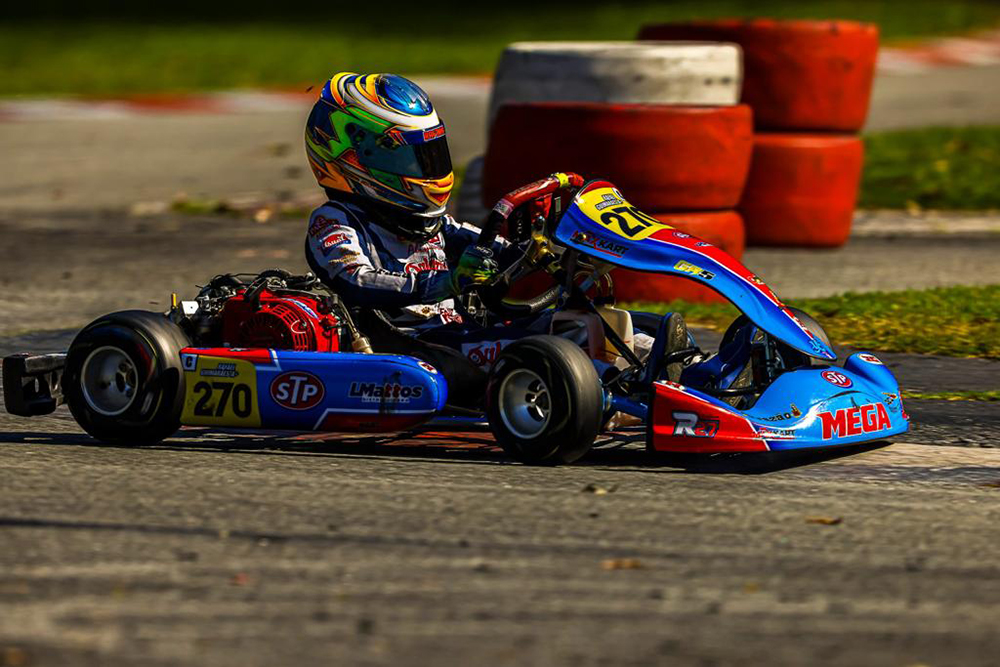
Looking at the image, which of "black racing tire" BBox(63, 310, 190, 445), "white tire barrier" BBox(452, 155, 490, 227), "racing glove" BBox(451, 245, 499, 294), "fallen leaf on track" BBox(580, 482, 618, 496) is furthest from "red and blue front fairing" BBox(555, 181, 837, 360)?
"white tire barrier" BBox(452, 155, 490, 227)

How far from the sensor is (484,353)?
567cm

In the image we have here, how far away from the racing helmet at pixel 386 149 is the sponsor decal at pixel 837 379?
1357 millimetres

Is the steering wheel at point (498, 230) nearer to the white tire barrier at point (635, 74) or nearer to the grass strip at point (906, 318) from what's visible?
the grass strip at point (906, 318)

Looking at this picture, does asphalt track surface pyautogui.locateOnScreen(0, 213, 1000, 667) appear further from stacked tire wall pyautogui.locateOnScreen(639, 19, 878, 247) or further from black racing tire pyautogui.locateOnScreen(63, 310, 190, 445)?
stacked tire wall pyautogui.locateOnScreen(639, 19, 878, 247)

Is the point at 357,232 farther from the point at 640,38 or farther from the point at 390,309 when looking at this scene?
the point at 640,38

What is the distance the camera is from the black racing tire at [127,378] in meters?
5.59

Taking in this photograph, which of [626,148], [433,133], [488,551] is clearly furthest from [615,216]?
[626,148]

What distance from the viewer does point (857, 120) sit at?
10414 millimetres

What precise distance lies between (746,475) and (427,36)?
17.5m

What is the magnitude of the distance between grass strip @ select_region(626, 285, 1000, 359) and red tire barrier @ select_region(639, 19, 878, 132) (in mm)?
1884

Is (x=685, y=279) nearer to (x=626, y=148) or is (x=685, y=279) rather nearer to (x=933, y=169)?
(x=626, y=148)

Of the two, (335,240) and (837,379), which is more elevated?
(335,240)

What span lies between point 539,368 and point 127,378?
1.32 meters

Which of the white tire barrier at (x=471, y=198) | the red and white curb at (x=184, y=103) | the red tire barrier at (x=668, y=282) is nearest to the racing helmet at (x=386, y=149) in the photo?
the red tire barrier at (x=668, y=282)
